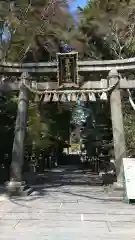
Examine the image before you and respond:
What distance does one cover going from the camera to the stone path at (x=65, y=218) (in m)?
6.74

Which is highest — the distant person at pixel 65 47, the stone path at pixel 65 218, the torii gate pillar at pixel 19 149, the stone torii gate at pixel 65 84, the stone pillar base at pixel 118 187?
the distant person at pixel 65 47

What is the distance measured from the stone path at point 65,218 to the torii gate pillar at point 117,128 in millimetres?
1245

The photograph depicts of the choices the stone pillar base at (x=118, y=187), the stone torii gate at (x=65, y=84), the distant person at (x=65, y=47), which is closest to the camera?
the stone pillar base at (x=118, y=187)

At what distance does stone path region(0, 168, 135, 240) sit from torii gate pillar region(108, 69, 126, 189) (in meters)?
1.24

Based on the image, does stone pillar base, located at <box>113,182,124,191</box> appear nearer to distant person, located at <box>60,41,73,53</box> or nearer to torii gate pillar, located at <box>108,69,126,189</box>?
torii gate pillar, located at <box>108,69,126,189</box>

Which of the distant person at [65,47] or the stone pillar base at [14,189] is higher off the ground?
the distant person at [65,47]

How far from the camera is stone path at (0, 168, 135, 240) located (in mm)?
6738

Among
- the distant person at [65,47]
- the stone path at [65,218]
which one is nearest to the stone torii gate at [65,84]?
the stone path at [65,218]

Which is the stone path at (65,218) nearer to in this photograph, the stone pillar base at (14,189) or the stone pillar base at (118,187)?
the stone pillar base at (14,189)

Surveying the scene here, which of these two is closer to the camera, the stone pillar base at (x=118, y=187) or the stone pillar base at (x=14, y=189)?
the stone pillar base at (x=118, y=187)

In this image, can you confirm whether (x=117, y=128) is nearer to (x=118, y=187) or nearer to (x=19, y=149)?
(x=118, y=187)

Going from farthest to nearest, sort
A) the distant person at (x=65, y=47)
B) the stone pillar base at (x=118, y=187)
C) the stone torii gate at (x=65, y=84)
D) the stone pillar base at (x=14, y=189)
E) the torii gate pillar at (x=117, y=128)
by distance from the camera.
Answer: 1. the distant person at (x=65, y=47)
2. the stone torii gate at (x=65, y=84)
3. the torii gate pillar at (x=117, y=128)
4. the stone pillar base at (x=14, y=189)
5. the stone pillar base at (x=118, y=187)

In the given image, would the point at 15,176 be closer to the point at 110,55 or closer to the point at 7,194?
the point at 7,194

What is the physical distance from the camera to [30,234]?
674 centimetres
